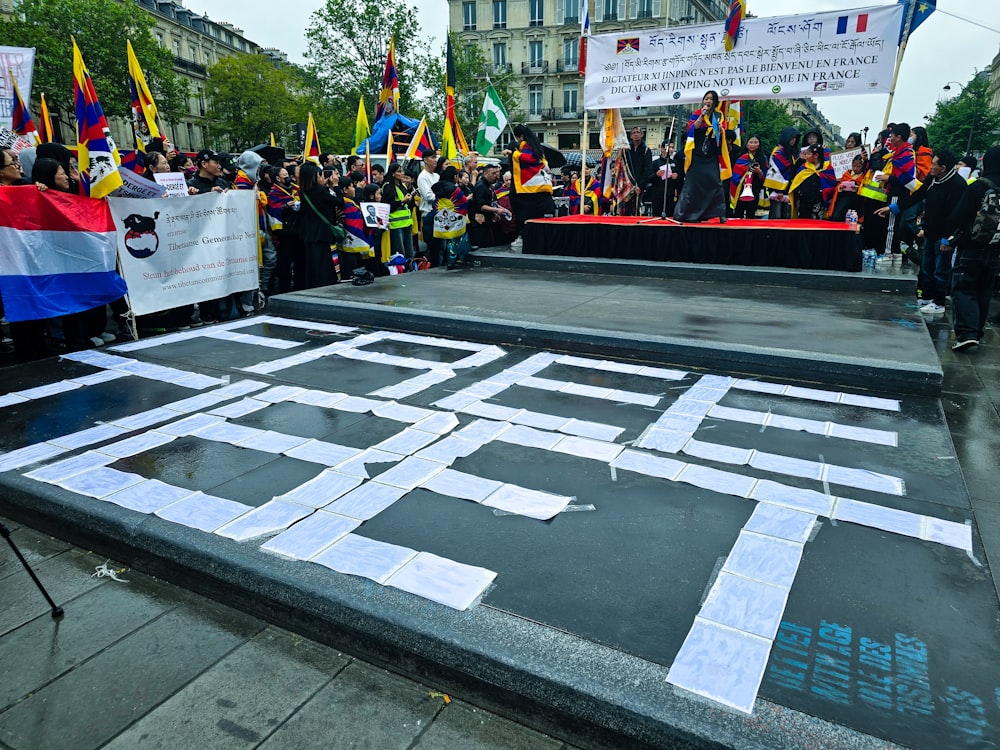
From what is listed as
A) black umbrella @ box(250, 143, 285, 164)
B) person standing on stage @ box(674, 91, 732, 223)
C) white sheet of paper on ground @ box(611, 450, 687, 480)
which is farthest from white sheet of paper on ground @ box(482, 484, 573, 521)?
black umbrella @ box(250, 143, 285, 164)

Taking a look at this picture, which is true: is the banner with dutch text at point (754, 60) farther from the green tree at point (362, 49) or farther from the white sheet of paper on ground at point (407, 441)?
the green tree at point (362, 49)

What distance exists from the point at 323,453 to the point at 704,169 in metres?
8.85

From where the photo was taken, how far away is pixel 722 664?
7.57 feet

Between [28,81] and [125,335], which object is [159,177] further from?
[28,81]

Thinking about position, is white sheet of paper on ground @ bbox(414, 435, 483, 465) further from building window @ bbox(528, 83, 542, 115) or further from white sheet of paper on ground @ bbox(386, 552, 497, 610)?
building window @ bbox(528, 83, 542, 115)

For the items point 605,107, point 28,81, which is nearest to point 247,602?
point 28,81

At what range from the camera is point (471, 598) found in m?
2.69

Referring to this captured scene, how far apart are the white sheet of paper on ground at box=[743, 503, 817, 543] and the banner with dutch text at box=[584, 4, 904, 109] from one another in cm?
908

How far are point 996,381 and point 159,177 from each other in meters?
9.44

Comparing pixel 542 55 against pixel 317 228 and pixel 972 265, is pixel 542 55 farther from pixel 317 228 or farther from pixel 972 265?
pixel 972 265

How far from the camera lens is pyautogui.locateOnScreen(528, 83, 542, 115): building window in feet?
198

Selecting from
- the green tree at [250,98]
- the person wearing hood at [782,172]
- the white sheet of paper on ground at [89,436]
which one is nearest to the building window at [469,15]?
the green tree at [250,98]

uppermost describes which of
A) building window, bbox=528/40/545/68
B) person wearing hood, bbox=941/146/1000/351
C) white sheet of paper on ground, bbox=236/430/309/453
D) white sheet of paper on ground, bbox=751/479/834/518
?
building window, bbox=528/40/545/68

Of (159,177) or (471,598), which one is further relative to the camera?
(159,177)
